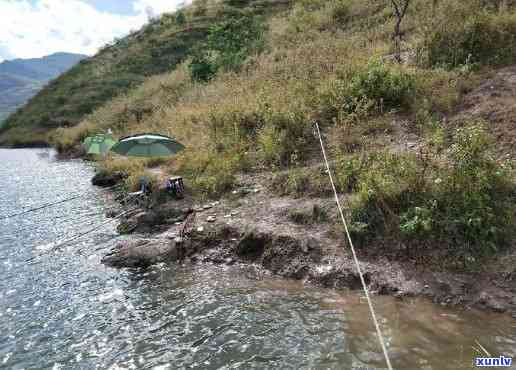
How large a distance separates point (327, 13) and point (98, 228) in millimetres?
17927

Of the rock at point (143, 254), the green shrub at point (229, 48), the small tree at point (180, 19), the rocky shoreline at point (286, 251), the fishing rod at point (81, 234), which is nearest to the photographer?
the rocky shoreline at point (286, 251)

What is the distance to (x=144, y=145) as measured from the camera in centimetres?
1140

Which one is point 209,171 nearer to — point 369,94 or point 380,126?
point 380,126

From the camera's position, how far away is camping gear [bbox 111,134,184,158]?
37.0ft

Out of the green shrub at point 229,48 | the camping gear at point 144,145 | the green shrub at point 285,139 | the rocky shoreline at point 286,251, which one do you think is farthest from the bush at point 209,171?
the green shrub at point 229,48

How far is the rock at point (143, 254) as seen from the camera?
891 cm

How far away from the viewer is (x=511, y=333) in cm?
540

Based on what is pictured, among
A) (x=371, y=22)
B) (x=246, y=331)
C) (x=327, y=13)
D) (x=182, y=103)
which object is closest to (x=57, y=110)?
(x=182, y=103)

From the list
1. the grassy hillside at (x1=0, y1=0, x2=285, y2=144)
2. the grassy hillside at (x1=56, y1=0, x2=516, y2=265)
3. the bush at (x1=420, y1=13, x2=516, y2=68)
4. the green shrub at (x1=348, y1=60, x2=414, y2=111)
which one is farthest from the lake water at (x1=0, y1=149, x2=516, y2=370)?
the grassy hillside at (x1=0, y1=0, x2=285, y2=144)

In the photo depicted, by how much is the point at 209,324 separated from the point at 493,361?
158 inches

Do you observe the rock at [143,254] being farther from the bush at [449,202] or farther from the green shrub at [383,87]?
the green shrub at [383,87]

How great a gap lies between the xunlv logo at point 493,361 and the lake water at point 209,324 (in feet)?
0.32

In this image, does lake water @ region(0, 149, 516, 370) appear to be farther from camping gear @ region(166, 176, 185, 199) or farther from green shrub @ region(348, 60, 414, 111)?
green shrub @ region(348, 60, 414, 111)

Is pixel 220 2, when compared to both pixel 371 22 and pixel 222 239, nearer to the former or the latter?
pixel 371 22
